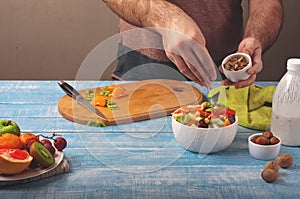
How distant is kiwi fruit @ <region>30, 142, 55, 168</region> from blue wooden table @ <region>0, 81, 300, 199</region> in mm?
35

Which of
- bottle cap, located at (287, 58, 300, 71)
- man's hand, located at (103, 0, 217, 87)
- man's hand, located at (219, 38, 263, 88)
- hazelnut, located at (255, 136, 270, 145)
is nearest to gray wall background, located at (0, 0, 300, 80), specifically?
man's hand, located at (103, 0, 217, 87)

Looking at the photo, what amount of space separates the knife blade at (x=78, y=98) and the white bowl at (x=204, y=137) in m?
0.26

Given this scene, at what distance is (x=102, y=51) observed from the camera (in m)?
1.43

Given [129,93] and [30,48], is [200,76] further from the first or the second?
[30,48]

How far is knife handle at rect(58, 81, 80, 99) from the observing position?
1.66 metres

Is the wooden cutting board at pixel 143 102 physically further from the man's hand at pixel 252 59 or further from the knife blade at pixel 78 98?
the man's hand at pixel 252 59

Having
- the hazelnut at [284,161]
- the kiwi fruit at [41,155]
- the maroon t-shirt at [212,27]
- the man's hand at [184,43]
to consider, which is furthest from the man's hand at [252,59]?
the kiwi fruit at [41,155]

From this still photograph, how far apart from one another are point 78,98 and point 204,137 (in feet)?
1.54

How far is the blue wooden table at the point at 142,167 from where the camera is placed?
1158 millimetres

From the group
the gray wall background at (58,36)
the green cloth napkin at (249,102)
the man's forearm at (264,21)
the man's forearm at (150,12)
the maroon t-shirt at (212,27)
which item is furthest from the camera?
the gray wall background at (58,36)

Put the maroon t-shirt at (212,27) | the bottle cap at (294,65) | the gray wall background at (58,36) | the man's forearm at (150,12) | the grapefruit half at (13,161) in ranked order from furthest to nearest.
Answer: the gray wall background at (58,36)
the maroon t-shirt at (212,27)
the man's forearm at (150,12)
the bottle cap at (294,65)
the grapefruit half at (13,161)

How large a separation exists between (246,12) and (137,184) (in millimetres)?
2047

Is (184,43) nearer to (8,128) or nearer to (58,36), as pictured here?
(8,128)

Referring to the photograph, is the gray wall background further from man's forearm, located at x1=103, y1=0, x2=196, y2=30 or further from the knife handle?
the knife handle
